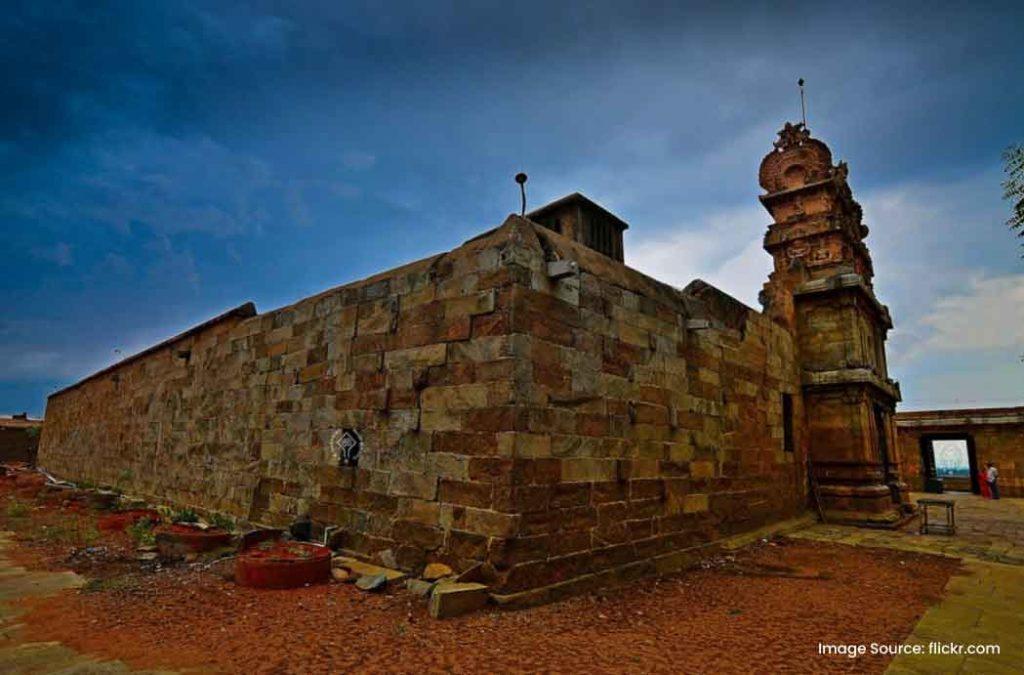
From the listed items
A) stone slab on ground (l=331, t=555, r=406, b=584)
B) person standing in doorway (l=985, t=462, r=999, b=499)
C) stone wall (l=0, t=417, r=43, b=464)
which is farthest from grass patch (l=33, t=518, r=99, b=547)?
stone wall (l=0, t=417, r=43, b=464)

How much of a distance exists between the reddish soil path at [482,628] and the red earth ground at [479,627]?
0.01 meters

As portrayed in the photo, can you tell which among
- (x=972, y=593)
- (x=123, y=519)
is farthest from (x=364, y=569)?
(x=972, y=593)

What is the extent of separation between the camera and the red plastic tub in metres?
5.10

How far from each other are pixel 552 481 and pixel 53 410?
26.6m

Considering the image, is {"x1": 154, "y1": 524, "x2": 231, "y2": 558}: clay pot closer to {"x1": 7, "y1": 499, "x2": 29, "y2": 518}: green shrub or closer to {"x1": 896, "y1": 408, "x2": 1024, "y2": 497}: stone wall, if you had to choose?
{"x1": 7, "y1": 499, "x2": 29, "y2": 518}: green shrub

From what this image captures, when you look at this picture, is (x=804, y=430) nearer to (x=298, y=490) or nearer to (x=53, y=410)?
(x=298, y=490)

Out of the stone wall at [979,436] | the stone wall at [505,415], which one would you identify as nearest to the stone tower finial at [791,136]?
the stone wall at [505,415]

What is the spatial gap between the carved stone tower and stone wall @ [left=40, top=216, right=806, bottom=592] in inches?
95.9

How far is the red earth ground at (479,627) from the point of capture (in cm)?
354

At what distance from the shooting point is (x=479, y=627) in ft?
13.4

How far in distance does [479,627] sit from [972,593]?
5162mm

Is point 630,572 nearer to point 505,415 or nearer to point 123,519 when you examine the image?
point 505,415

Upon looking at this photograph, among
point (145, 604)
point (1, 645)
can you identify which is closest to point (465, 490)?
point (145, 604)

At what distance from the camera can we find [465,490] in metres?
4.95
